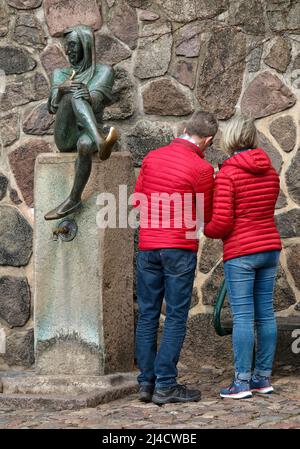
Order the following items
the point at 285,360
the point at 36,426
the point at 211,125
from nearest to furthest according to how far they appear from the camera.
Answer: the point at 36,426, the point at 211,125, the point at 285,360

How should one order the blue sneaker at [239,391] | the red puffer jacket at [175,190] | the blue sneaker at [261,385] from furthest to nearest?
the blue sneaker at [261,385], the blue sneaker at [239,391], the red puffer jacket at [175,190]

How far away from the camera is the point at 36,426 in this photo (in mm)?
5297

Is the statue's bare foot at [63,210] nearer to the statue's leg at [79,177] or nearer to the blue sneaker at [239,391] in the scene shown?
the statue's leg at [79,177]

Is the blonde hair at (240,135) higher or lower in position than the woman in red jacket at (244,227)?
higher

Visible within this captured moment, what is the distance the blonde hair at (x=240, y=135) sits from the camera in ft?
18.9

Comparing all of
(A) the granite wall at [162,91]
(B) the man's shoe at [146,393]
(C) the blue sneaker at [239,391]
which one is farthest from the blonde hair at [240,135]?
(B) the man's shoe at [146,393]

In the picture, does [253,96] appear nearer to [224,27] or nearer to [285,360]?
[224,27]

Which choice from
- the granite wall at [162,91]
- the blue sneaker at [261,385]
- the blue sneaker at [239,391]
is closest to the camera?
the blue sneaker at [239,391]

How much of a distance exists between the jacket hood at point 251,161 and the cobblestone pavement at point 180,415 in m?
1.21

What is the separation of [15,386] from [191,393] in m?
1.02

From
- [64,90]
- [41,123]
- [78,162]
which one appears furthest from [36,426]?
[41,123]

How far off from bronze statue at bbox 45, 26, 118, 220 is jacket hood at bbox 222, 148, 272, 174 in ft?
2.17

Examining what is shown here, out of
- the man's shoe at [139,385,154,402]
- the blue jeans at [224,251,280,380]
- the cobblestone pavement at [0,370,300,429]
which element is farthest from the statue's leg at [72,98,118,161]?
the cobblestone pavement at [0,370,300,429]

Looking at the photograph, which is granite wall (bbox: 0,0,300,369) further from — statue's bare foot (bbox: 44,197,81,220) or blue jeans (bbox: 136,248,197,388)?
blue jeans (bbox: 136,248,197,388)
